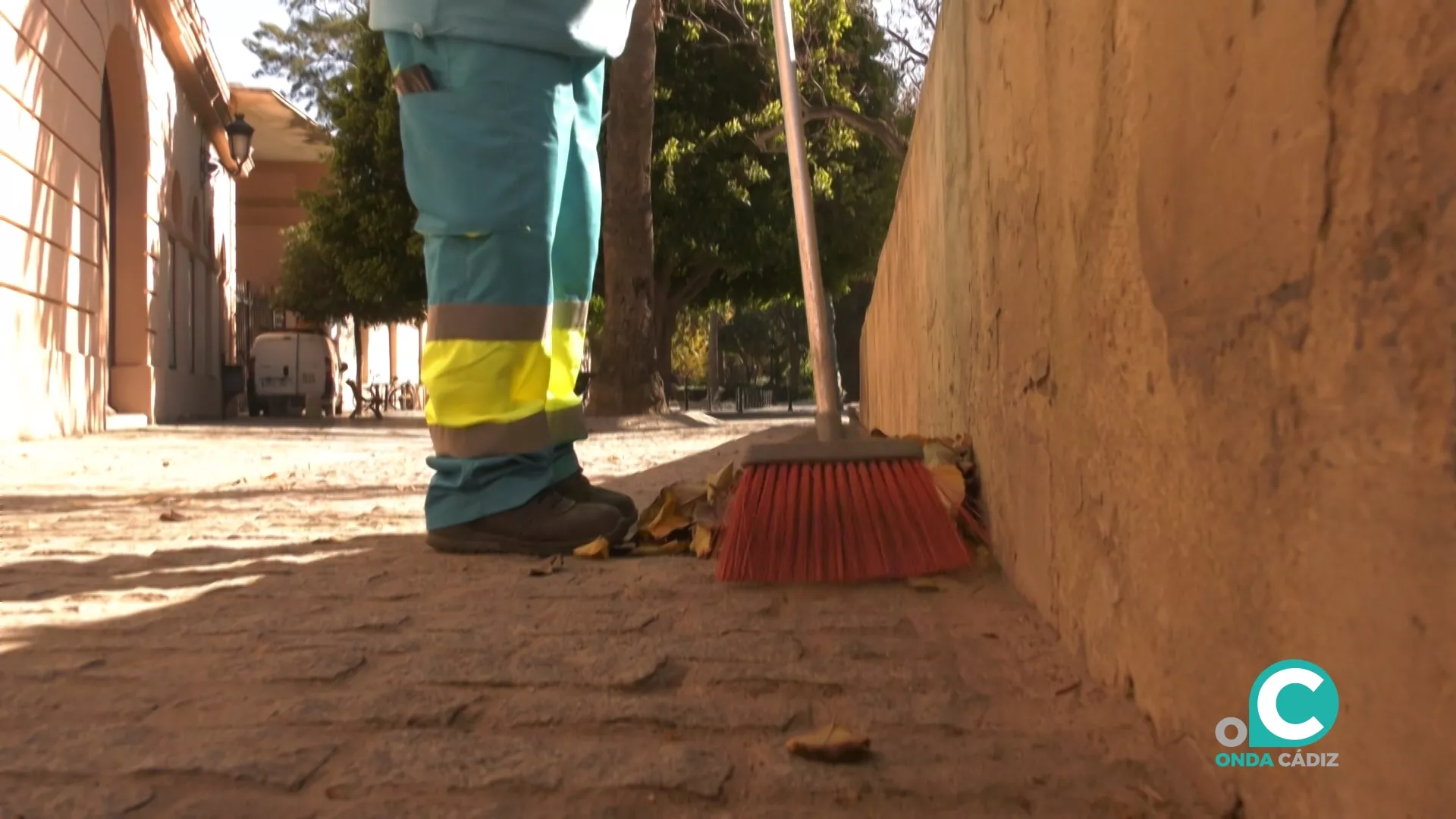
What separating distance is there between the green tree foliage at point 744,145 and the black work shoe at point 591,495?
12.8m

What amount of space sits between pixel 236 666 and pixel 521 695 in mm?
495

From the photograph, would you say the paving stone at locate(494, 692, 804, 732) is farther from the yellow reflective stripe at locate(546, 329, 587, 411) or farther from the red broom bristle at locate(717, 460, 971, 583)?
the yellow reflective stripe at locate(546, 329, 587, 411)

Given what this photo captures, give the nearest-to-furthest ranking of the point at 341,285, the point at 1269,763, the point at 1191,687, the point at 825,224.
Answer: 1. the point at 1269,763
2. the point at 1191,687
3. the point at 825,224
4. the point at 341,285

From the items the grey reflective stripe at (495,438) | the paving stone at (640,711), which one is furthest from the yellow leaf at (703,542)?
the paving stone at (640,711)

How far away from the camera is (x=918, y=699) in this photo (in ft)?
5.25

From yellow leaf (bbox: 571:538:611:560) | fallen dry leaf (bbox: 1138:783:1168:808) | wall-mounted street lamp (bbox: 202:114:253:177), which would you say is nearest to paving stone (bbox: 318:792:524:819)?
fallen dry leaf (bbox: 1138:783:1168:808)

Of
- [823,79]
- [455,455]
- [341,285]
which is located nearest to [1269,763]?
[455,455]

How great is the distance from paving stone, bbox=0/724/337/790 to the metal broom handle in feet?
6.09

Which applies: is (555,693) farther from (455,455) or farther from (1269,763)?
(455,455)

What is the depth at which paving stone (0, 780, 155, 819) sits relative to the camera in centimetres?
123

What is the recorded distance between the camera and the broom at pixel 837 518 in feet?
7.93

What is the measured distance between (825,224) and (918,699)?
1791cm

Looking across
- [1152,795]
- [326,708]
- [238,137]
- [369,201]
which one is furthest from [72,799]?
[369,201]

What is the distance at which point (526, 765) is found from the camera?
53.5 inches
